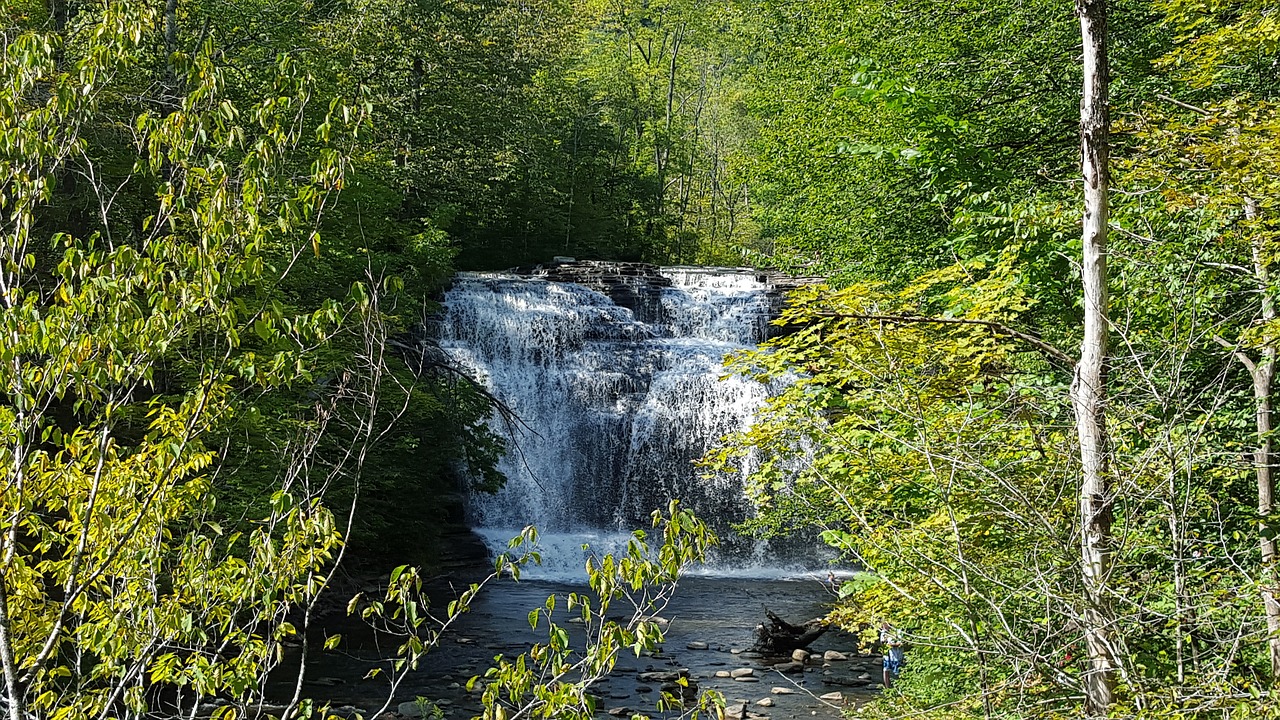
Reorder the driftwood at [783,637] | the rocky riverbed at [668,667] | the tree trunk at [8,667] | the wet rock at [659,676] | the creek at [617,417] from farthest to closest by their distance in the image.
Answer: the creek at [617,417]
the driftwood at [783,637]
the wet rock at [659,676]
the rocky riverbed at [668,667]
the tree trunk at [8,667]

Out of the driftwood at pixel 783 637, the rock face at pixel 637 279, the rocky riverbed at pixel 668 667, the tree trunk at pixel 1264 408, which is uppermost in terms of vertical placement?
the rock face at pixel 637 279

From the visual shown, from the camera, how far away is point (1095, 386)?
4.98m

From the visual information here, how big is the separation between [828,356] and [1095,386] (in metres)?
5.84

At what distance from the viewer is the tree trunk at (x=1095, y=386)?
443 cm

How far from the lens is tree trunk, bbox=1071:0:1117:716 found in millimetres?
4430

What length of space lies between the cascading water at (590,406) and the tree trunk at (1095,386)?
15.7 meters

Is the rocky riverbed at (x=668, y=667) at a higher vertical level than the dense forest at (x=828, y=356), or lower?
lower

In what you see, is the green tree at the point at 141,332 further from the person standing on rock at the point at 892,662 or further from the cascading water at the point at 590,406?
the cascading water at the point at 590,406

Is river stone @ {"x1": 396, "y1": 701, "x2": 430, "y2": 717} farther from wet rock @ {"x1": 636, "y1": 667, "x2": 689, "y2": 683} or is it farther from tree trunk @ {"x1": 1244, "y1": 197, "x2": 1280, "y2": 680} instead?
tree trunk @ {"x1": 1244, "y1": 197, "x2": 1280, "y2": 680}

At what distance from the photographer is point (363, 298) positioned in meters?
4.06

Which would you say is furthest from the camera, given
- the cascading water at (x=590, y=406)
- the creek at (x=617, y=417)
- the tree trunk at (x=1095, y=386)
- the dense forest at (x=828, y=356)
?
the cascading water at (x=590, y=406)

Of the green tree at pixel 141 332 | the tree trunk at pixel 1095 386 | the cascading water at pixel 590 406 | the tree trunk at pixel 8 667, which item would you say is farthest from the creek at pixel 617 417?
the tree trunk at pixel 8 667

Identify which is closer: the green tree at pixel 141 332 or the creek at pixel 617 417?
the green tree at pixel 141 332

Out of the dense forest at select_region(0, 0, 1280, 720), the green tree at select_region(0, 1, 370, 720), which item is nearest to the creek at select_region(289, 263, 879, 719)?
the dense forest at select_region(0, 0, 1280, 720)
